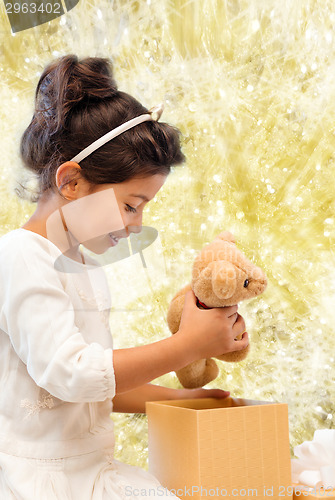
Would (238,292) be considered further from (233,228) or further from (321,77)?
(321,77)

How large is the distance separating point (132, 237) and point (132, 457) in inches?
23.4

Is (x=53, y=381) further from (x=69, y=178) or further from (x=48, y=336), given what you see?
(x=69, y=178)

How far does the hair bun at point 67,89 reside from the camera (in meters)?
0.74

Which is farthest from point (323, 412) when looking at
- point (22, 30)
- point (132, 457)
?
point (22, 30)

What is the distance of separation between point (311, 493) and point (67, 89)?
62 cm

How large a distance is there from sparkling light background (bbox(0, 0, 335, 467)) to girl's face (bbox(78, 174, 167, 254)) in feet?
1.28

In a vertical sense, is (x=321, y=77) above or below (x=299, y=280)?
above

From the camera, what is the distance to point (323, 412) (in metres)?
1.16

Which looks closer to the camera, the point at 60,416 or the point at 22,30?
the point at 60,416

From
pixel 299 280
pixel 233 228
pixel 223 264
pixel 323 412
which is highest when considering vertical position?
pixel 223 264

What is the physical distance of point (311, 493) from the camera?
28.0 inches

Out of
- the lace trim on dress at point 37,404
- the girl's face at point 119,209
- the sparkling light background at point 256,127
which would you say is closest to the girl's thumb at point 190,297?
the girl's face at point 119,209

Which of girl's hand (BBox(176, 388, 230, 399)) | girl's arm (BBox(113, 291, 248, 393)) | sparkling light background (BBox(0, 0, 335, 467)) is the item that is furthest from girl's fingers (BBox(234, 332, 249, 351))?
sparkling light background (BBox(0, 0, 335, 467))

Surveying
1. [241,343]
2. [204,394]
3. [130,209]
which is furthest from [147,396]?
[130,209]
